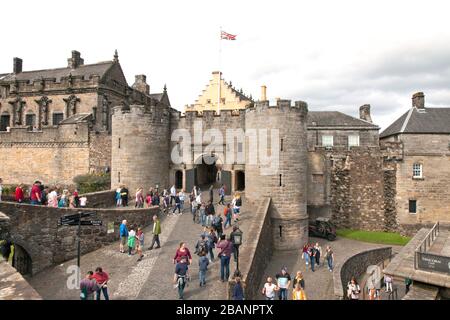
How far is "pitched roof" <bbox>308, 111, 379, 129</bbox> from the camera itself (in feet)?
104

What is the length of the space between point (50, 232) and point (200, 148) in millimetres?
10527

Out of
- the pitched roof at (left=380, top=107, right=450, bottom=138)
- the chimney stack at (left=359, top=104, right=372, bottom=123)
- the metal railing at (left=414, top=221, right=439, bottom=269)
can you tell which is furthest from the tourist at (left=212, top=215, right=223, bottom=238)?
the chimney stack at (left=359, top=104, right=372, bottom=123)

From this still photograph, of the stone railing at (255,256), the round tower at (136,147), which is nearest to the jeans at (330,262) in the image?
the stone railing at (255,256)

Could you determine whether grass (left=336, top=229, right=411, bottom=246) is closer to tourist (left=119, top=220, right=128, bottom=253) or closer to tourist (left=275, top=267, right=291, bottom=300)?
tourist (left=275, top=267, right=291, bottom=300)

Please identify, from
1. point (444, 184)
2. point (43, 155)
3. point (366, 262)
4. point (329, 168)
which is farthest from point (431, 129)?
point (43, 155)

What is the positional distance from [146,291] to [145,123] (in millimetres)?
12023

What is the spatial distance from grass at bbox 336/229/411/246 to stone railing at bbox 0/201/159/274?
55.3ft

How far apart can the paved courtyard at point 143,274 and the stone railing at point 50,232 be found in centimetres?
45

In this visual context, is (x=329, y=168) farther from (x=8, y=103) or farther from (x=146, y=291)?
(x=8, y=103)

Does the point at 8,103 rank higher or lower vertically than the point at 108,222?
higher

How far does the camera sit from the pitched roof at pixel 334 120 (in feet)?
104

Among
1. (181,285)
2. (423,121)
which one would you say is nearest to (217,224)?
(181,285)

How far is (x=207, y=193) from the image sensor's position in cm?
2142
